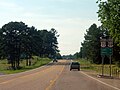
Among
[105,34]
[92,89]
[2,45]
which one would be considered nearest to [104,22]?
[92,89]

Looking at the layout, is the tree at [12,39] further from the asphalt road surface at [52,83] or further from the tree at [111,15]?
the asphalt road surface at [52,83]

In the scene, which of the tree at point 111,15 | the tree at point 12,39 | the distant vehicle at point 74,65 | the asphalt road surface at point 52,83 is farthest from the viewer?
the tree at point 12,39

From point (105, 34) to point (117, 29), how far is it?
3444 inches

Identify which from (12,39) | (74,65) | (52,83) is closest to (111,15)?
(52,83)

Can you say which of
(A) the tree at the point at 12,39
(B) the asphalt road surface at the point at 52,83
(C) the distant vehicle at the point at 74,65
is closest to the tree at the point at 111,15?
(B) the asphalt road surface at the point at 52,83

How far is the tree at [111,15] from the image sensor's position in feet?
157

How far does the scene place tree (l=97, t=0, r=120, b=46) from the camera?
157 feet

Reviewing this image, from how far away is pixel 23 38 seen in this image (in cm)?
11788

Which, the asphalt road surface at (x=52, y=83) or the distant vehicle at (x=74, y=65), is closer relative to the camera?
the asphalt road surface at (x=52, y=83)

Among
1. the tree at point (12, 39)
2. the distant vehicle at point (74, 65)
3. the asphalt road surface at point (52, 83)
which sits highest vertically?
the tree at point (12, 39)

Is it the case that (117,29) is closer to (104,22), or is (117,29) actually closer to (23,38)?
(104,22)

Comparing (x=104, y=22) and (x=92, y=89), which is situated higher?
(x=104, y=22)

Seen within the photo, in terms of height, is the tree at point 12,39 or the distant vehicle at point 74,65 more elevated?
the tree at point 12,39

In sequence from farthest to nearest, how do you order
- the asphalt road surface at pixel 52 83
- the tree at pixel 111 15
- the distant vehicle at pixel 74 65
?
1. the distant vehicle at pixel 74 65
2. the tree at pixel 111 15
3. the asphalt road surface at pixel 52 83
